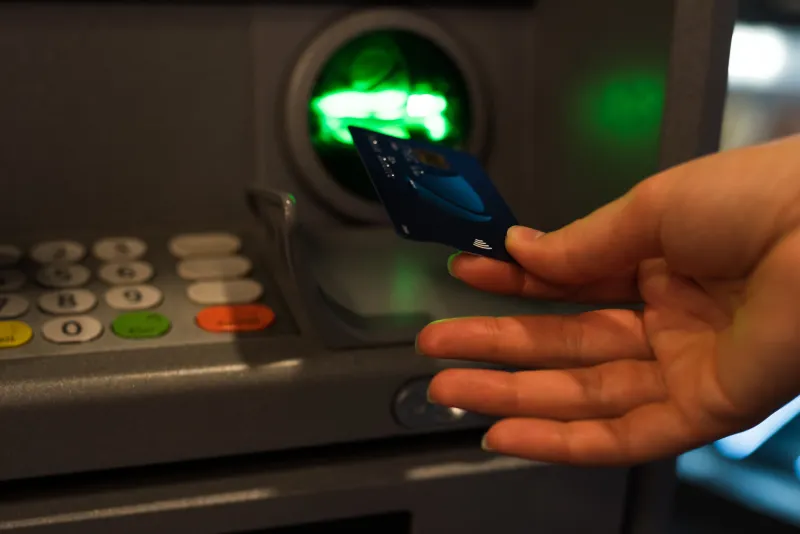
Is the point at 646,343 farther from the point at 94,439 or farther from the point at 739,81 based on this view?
the point at 739,81

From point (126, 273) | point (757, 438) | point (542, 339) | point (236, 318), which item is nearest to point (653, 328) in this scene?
point (542, 339)

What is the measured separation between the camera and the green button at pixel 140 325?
1.91 feet

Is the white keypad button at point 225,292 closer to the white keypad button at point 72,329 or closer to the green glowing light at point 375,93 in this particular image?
the white keypad button at point 72,329

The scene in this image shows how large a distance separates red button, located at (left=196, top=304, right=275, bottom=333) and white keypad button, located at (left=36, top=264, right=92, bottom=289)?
0.12m

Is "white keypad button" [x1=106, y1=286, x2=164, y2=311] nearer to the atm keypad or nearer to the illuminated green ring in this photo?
the atm keypad

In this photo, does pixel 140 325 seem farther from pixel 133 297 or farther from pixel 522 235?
pixel 522 235

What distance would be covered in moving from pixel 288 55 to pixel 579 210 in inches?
13.4

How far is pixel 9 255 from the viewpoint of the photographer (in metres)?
0.69

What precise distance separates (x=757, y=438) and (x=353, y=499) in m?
0.64

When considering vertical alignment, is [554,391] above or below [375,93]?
below

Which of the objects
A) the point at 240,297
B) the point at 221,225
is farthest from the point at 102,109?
the point at 240,297

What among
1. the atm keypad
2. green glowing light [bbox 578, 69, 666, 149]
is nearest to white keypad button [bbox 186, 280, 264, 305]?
the atm keypad

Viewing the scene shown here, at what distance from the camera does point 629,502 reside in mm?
710

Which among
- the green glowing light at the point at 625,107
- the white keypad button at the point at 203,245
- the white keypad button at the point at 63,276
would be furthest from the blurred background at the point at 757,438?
the white keypad button at the point at 63,276
